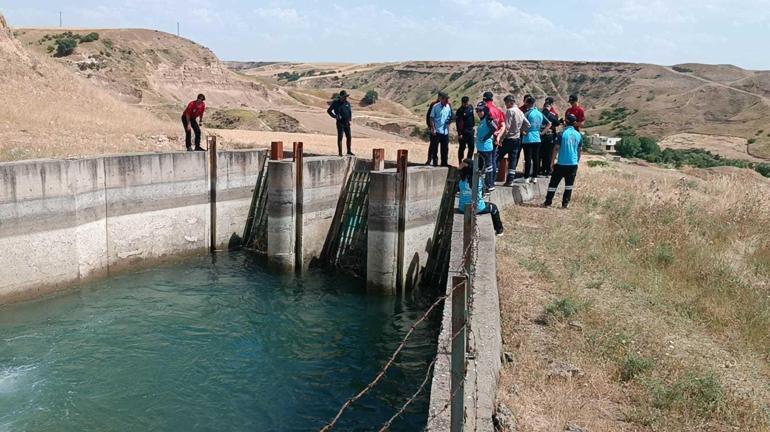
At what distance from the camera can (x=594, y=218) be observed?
12.8 meters

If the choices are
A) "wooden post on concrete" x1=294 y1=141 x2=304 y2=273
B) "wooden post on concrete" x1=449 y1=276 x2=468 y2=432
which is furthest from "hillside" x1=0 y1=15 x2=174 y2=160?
"wooden post on concrete" x1=449 y1=276 x2=468 y2=432

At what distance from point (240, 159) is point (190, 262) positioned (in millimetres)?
3193

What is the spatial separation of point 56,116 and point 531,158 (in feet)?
62.2

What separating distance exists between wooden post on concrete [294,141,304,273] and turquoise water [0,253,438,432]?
2.92 feet

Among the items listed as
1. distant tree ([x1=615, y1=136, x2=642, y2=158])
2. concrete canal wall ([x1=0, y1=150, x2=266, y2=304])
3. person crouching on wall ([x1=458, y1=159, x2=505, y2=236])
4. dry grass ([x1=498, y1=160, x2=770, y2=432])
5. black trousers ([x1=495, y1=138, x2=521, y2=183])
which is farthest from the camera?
distant tree ([x1=615, y1=136, x2=642, y2=158])

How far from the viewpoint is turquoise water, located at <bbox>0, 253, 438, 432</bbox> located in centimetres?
877

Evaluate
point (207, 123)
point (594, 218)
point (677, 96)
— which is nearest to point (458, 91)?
point (677, 96)

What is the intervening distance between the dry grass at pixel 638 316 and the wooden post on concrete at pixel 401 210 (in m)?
2.52

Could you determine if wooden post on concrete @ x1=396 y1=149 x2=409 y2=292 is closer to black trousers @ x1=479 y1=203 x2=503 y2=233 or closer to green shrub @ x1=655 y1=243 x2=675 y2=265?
black trousers @ x1=479 y1=203 x2=503 y2=233

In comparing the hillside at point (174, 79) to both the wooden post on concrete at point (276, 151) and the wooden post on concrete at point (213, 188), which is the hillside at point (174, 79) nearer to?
the wooden post on concrete at point (213, 188)

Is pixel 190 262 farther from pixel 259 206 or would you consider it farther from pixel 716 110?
pixel 716 110

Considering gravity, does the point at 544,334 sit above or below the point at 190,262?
above

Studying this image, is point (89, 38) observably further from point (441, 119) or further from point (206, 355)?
point (206, 355)

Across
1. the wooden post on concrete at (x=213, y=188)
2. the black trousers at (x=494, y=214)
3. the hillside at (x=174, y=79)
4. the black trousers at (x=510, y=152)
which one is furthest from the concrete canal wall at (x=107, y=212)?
the hillside at (x=174, y=79)
